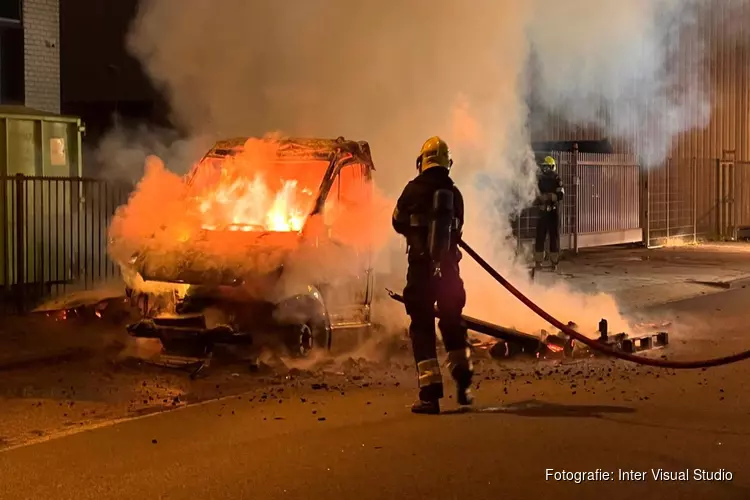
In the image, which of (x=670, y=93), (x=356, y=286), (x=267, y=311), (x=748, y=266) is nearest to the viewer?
(x=267, y=311)

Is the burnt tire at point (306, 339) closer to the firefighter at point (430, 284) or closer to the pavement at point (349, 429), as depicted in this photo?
the pavement at point (349, 429)

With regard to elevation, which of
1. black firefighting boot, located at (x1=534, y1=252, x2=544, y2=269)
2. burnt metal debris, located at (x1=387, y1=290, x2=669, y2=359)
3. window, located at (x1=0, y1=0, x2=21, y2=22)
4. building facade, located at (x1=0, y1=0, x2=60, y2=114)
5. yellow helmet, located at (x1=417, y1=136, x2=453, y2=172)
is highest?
window, located at (x1=0, y1=0, x2=21, y2=22)

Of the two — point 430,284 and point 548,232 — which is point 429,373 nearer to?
point 430,284

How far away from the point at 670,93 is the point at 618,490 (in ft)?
70.8

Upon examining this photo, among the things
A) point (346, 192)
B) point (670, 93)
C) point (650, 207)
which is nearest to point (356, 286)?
point (346, 192)

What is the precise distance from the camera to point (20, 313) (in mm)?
10648

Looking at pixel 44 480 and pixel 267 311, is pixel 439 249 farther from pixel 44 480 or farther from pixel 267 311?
pixel 44 480

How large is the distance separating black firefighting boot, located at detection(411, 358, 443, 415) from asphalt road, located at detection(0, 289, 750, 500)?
0.09 metres

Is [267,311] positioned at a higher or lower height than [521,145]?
lower

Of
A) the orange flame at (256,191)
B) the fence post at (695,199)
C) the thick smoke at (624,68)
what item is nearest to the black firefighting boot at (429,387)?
the orange flame at (256,191)

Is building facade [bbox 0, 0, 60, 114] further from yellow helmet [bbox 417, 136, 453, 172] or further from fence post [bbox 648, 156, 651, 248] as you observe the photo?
fence post [bbox 648, 156, 651, 248]

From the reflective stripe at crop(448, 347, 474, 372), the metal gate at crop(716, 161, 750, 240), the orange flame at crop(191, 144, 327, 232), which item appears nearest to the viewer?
the reflective stripe at crop(448, 347, 474, 372)

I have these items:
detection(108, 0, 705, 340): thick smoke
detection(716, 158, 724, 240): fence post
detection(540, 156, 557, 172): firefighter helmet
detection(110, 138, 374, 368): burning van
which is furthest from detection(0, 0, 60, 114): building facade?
detection(716, 158, 724, 240): fence post

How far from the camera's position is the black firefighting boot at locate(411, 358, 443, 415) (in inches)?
244
